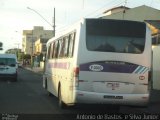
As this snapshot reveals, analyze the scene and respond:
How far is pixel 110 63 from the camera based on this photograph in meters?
14.0

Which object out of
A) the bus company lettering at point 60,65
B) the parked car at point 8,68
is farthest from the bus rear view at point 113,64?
the parked car at point 8,68

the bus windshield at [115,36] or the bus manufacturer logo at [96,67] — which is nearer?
the bus manufacturer logo at [96,67]

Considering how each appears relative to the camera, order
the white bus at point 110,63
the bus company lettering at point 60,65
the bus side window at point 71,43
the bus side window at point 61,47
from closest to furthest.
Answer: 1. the white bus at point 110,63
2. the bus side window at point 71,43
3. the bus company lettering at point 60,65
4. the bus side window at point 61,47

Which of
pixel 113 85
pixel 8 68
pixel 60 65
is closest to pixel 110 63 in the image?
pixel 113 85

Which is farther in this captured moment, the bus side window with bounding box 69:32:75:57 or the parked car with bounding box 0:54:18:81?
the parked car with bounding box 0:54:18:81

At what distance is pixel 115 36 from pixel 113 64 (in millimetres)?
882

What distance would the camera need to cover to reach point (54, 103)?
62.0ft

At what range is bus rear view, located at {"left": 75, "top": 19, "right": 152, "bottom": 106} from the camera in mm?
13922

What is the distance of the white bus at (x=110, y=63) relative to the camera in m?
13.9

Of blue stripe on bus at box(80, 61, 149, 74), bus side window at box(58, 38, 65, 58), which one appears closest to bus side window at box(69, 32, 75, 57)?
blue stripe on bus at box(80, 61, 149, 74)

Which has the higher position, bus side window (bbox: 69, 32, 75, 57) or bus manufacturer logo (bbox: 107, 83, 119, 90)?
bus side window (bbox: 69, 32, 75, 57)

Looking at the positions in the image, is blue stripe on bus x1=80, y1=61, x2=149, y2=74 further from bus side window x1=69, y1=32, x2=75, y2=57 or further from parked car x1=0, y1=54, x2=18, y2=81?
parked car x1=0, y1=54, x2=18, y2=81

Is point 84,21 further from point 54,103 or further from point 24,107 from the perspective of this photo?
point 54,103

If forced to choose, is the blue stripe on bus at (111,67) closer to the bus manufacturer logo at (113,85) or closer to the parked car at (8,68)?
the bus manufacturer logo at (113,85)
